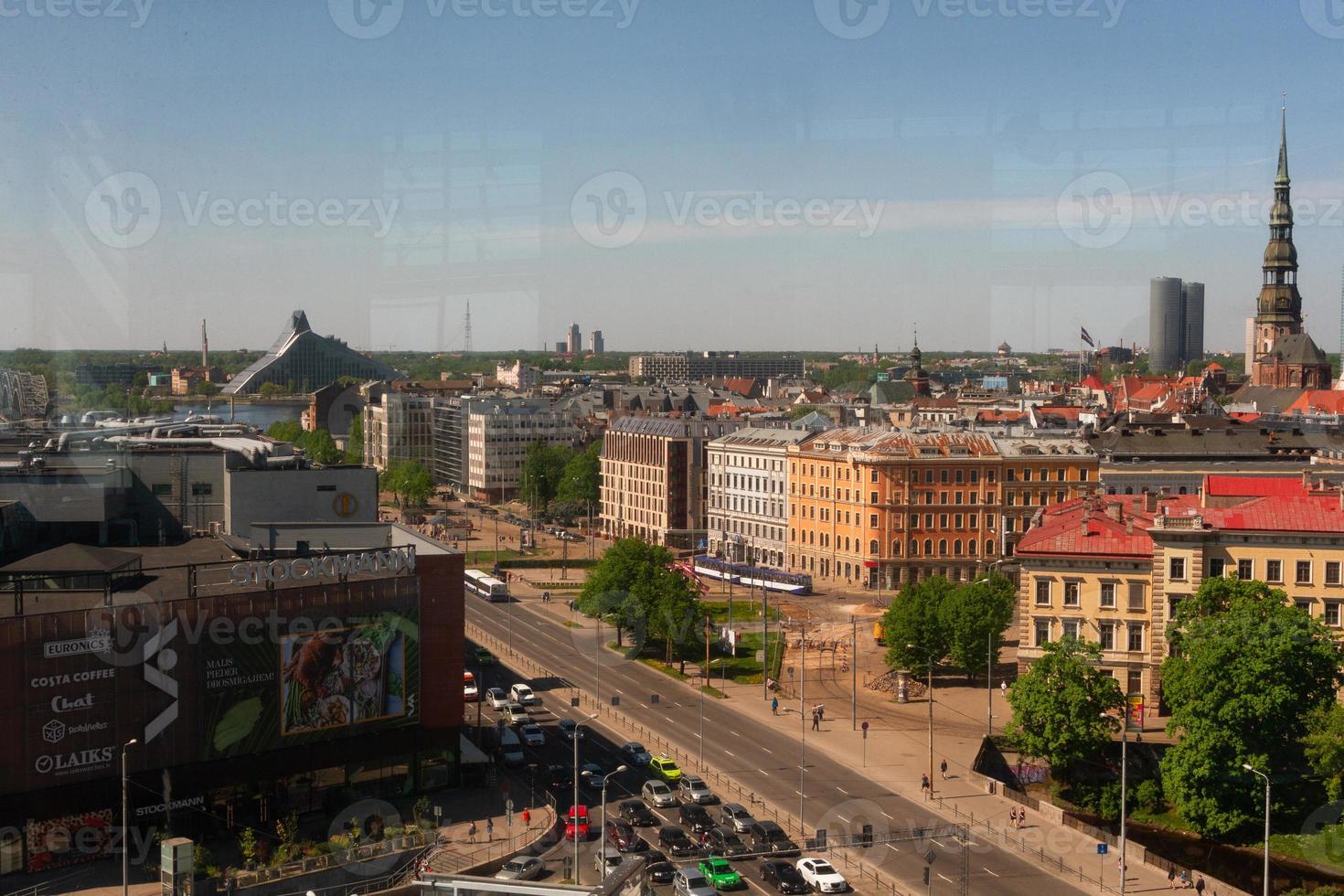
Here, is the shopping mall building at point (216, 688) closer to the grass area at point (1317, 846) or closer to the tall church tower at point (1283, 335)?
the grass area at point (1317, 846)

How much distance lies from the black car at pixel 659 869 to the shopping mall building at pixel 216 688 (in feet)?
12.4

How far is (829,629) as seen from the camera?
93.4 ft

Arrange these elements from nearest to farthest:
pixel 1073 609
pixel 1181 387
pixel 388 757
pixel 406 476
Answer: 1. pixel 388 757
2. pixel 1073 609
3. pixel 406 476
4. pixel 1181 387

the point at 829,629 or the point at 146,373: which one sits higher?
the point at 146,373

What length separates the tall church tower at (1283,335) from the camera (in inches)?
2515

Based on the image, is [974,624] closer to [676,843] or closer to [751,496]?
[676,843]

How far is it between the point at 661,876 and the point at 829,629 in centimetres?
1505

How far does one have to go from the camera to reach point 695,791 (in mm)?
16609

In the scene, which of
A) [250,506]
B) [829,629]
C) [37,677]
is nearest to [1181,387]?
[829,629]

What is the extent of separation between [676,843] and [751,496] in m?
25.5

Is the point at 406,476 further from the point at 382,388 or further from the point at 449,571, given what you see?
the point at 449,571

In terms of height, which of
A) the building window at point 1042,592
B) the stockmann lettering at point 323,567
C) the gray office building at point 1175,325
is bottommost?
the building window at point 1042,592

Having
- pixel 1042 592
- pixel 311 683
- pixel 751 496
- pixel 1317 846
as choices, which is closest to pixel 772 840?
pixel 311 683

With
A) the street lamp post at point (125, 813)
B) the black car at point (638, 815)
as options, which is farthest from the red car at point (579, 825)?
the street lamp post at point (125, 813)
